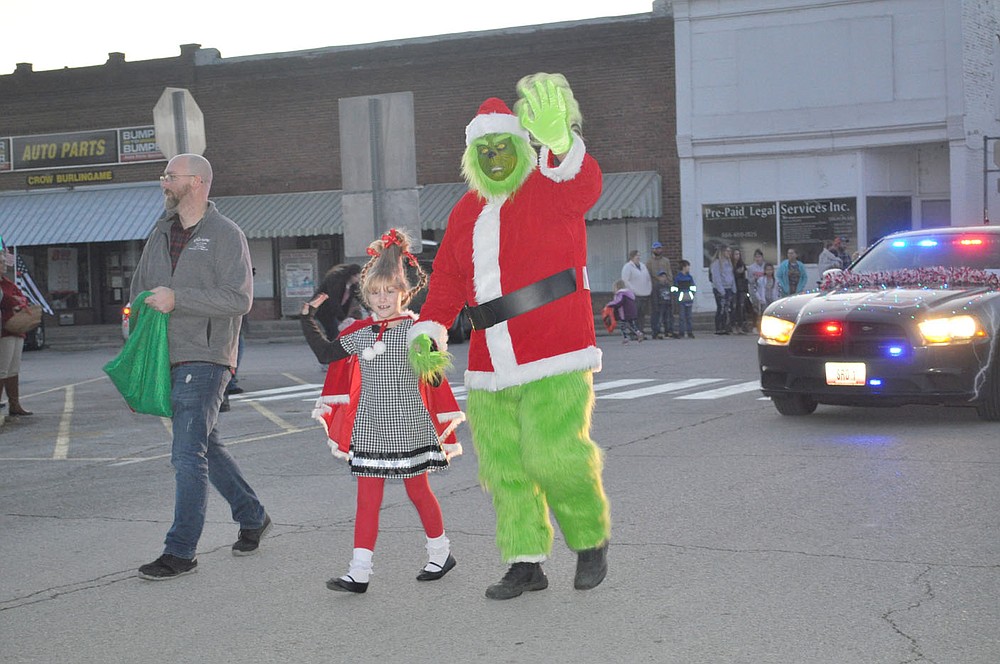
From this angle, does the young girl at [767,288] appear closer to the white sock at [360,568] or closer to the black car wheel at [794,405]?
the black car wheel at [794,405]

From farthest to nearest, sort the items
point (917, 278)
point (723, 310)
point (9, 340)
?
point (723, 310)
point (9, 340)
point (917, 278)

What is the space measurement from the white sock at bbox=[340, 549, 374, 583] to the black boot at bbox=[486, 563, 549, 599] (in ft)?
1.70

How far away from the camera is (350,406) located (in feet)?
19.3

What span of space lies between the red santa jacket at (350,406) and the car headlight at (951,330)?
515 centimetres

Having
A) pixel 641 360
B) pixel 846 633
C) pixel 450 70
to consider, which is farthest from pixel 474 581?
pixel 450 70

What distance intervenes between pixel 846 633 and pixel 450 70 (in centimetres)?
2783

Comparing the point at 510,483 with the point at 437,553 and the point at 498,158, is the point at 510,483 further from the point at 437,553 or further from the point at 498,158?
the point at 498,158

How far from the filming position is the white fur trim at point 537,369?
17.4 feet

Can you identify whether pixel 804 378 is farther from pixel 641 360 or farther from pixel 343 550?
pixel 641 360

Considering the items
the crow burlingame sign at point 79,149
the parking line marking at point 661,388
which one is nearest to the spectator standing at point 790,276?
the parking line marking at point 661,388

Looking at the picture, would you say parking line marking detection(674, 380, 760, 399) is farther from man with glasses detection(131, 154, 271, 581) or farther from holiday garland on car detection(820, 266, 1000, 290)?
man with glasses detection(131, 154, 271, 581)

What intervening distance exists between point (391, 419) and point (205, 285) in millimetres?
1186

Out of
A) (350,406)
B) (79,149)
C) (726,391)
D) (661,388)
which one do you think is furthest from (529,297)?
(79,149)

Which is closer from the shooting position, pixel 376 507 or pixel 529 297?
pixel 529 297
